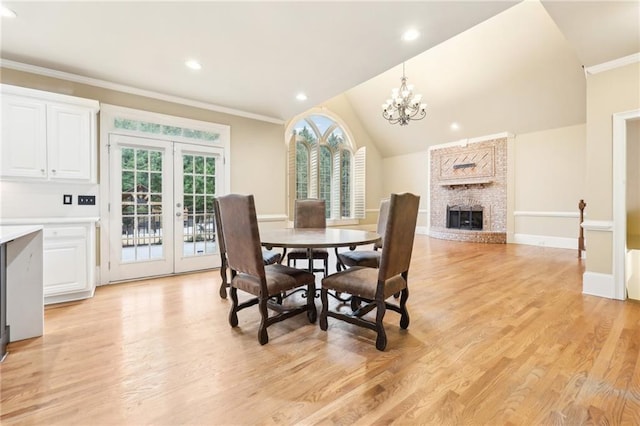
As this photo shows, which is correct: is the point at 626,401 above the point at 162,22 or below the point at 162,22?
below

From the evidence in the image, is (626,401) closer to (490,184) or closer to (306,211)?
(306,211)

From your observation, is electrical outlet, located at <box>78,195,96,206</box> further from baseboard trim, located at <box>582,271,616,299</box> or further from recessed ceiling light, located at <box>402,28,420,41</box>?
baseboard trim, located at <box>582,271,616,299</box>

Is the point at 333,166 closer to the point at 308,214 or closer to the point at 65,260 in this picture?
the point at 308,214

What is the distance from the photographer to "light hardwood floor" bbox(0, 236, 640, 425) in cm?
138

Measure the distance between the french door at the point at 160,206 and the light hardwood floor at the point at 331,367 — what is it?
3.24 ft

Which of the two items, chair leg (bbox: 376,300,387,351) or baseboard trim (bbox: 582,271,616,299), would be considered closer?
chair leg (bbox: 376,300,387,351)

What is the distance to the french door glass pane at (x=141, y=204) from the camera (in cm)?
374

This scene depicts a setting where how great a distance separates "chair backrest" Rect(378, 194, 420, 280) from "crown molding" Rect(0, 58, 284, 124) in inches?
137

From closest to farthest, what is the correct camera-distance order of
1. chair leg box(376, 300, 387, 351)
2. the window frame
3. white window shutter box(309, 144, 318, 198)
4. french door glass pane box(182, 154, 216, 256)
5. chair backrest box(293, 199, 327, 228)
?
1. chair leg box(376, 300, 387, 351)
2. chair backrest box(293, 199, 327, 228)
3. french door glass pane box(182, 154, 216, 256)
4. the window frame
5. white window shutter box(309, 144, 318, 198)

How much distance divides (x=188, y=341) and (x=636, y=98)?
4.56 metres

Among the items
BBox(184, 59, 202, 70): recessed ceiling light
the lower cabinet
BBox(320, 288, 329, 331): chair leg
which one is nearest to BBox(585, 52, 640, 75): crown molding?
BBox(320, 288, 329, 331): chair leg

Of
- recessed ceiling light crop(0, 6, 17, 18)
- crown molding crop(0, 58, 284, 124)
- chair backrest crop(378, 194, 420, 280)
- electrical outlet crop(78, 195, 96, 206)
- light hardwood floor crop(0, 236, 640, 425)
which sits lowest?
light hardwood floor crop(0, 236, 640, 425)

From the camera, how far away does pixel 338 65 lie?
10.4 feet

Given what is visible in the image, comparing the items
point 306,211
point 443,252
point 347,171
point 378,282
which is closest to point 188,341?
point 378,282
